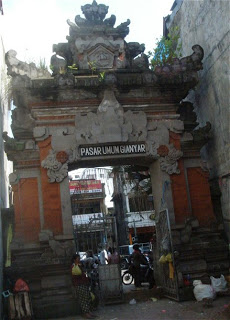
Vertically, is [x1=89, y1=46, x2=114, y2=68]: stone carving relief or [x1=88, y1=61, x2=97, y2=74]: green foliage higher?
[x1=89, y1=46, x2=114, y2=68]: stone carving relief

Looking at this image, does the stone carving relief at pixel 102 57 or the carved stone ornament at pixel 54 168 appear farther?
the stone carving relief at pixel 102 57

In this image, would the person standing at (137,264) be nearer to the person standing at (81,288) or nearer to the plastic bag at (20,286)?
the person standing at (81,288)

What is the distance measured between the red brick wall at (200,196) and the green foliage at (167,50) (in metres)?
3.40

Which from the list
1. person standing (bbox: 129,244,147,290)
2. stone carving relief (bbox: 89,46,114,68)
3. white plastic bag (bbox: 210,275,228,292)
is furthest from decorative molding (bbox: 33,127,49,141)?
white plastic bag (bbox: 210,275,228,292)

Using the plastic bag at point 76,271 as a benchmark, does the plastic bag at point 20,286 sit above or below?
below

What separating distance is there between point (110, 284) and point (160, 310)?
202cm

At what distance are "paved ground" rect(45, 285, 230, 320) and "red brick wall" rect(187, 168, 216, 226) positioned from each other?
7.29 ft

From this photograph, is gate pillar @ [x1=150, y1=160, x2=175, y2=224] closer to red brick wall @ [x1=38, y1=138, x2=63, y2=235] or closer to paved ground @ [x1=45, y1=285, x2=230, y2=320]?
paved ground @ [x1=45, y1=285, x2=230, y2=320]

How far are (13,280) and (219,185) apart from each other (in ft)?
20.0

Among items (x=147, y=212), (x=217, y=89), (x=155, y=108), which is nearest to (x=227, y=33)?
(x=217, y=89)

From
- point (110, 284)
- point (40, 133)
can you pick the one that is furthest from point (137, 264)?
point (40, 133)

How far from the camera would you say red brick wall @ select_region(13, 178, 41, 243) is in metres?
9.79

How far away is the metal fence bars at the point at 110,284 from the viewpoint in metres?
10.2

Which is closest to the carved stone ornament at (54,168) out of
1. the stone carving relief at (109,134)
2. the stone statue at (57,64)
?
the stone carving relief at (109,134)
